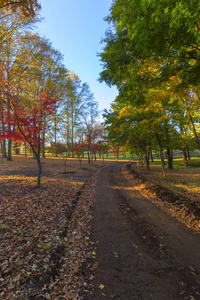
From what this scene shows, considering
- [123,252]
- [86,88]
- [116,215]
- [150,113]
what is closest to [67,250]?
[123,252]

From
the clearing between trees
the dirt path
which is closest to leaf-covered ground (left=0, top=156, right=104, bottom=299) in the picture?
the clearing between trees

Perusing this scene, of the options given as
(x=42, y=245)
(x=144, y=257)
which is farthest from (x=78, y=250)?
(x=144, y=257)

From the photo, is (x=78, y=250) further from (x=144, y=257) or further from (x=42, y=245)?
(x=144, y=257)

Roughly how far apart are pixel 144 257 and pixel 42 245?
2.98 meters

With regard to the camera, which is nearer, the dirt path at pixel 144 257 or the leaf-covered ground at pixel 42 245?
the dirt path at pixel 144 257

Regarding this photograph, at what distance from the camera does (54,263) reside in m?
3.68

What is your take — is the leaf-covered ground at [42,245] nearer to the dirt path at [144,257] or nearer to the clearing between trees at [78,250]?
the clearing between trees at [78,250]

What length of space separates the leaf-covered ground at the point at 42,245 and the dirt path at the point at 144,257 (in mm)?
558

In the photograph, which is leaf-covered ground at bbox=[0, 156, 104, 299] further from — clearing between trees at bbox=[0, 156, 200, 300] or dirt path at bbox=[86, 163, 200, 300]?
dirt path at bbox=[86, 163, 200, 300]

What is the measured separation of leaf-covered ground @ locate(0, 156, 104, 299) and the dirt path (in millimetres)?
558

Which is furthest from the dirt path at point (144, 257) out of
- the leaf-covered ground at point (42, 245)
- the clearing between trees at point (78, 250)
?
the leaf-covered ground at point (42, 245)

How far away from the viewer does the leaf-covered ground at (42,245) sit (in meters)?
3.02

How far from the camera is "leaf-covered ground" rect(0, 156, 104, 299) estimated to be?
3.02 meters

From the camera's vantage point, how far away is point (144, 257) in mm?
3805
